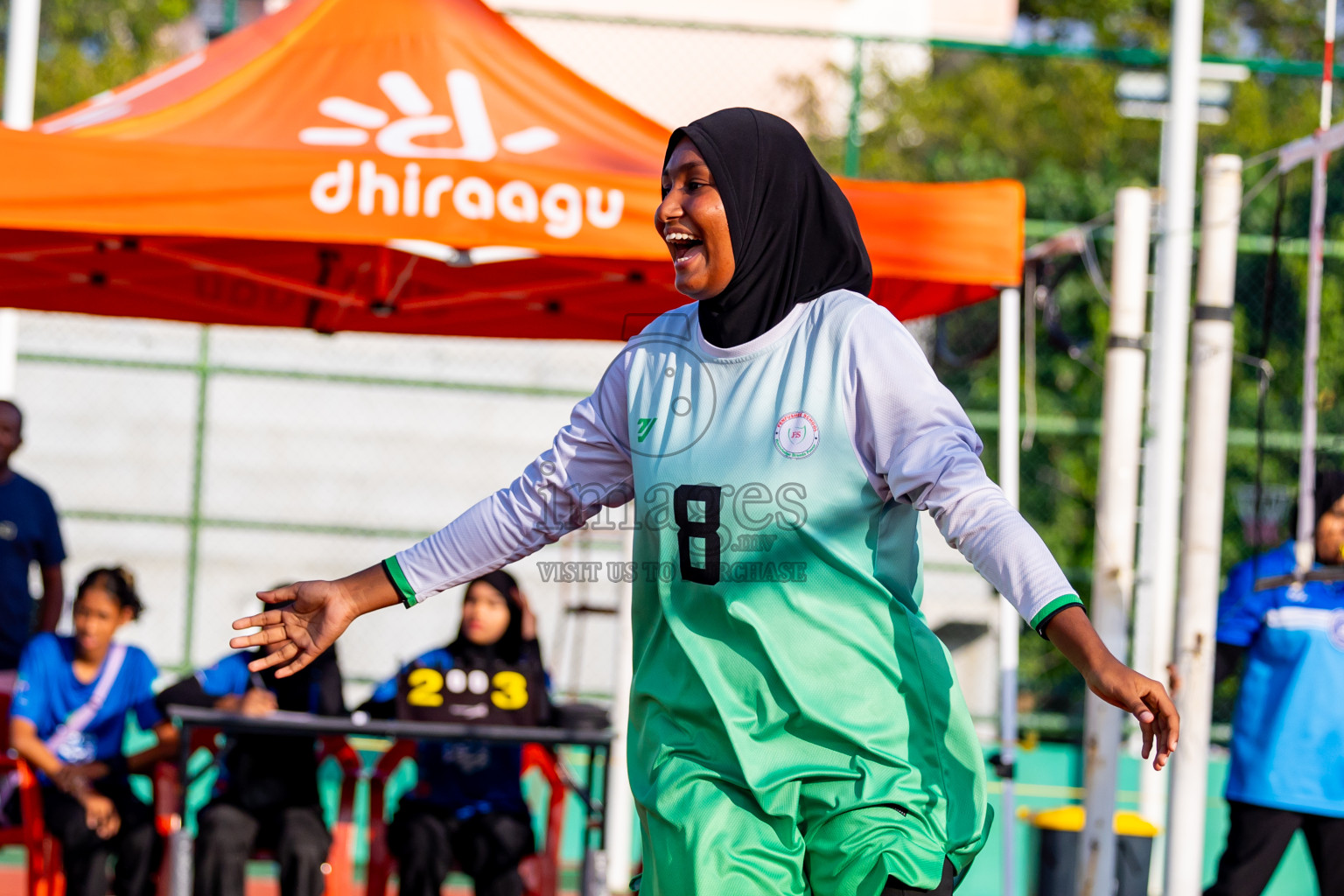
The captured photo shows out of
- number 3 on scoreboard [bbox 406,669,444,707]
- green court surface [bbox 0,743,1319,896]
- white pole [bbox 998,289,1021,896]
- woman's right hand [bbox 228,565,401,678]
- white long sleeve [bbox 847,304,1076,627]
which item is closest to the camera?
white long sleeve [bbox 847,304,1076,627]

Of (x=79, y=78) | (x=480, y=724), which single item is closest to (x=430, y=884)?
(x=480, y=724)

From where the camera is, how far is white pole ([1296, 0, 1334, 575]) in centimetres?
467

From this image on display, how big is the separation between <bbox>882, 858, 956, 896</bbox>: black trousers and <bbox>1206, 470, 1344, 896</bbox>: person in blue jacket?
10.1ft

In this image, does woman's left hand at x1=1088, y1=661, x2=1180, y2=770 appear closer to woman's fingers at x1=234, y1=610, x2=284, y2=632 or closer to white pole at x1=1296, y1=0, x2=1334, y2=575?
woman's fingers at x1=234, y1=610, x2=284, y2=632

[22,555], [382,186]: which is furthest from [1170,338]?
[22,555]

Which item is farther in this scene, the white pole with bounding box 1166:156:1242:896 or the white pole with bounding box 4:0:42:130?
the white pole with bounding box 4:0:42:130

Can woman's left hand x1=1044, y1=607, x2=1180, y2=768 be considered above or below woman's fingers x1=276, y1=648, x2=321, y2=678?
above

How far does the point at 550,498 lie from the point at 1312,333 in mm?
3179

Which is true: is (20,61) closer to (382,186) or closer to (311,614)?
(382,186)

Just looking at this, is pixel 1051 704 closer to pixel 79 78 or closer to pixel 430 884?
pixel 430 884

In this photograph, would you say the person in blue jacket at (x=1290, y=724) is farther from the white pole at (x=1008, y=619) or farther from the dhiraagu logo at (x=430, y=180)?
the dhiraagu logo at (x=430, y=180)

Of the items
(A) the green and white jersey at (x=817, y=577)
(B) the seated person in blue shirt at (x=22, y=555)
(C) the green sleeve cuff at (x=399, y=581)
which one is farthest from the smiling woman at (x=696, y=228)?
(B) the seated person in blue shirt at (x=22, y=555)

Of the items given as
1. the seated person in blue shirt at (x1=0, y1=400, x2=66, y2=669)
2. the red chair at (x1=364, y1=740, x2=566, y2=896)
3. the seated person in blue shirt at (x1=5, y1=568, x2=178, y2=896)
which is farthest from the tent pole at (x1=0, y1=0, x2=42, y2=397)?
the red chair at (x1=364, y1=740, x2=566, y2=896)

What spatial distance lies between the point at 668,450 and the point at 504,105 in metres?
2.67
